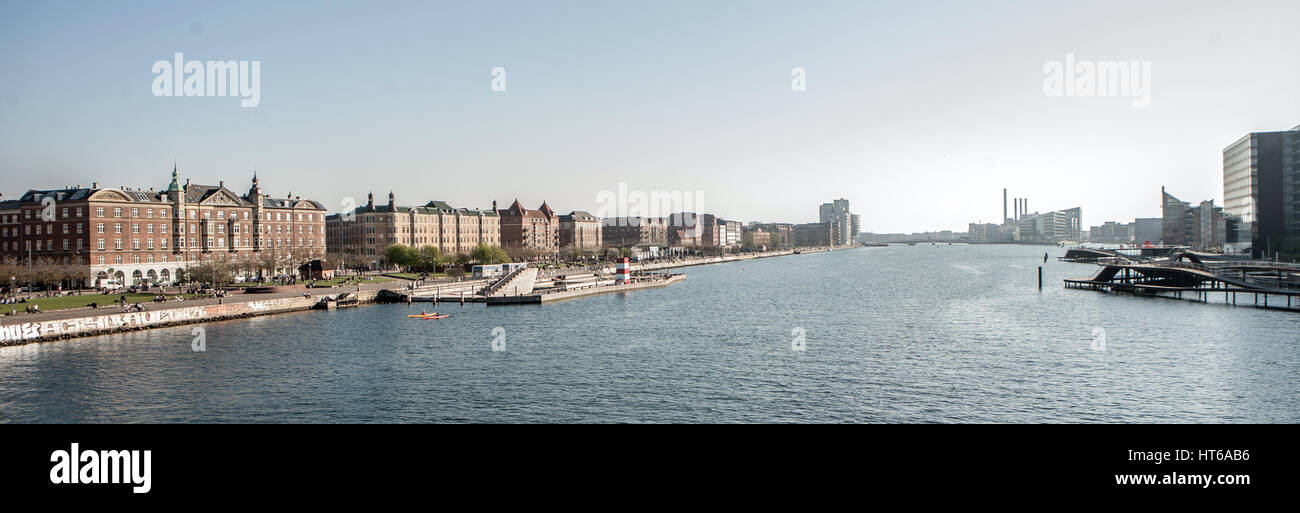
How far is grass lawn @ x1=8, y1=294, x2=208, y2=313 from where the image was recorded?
159 ft

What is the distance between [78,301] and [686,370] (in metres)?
45.5

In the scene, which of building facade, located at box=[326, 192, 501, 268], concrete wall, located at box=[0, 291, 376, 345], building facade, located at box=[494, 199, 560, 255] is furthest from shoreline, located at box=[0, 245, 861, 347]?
building facade, located at box=[494, 199, 560, 255]

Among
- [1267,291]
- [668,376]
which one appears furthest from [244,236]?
[1267,291]

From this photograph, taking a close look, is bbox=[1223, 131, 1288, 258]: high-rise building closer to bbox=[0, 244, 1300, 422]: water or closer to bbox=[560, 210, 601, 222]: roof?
bbox=[0, 244, 1300, 422]: water

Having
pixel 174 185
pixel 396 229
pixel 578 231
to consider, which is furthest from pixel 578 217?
pixel 174 185

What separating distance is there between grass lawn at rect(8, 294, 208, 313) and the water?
7.74 metres

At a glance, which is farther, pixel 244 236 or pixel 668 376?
pixel 244 236

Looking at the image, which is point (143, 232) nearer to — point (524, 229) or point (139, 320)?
point (139, 320)

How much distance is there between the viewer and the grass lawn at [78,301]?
159 feet

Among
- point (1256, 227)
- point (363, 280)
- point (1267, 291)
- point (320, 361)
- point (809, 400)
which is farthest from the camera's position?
point (1256, 227)

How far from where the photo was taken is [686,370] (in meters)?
33.1

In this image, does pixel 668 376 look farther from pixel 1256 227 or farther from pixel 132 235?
pixel 1256 227

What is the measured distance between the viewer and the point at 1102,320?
5206 centimetres
